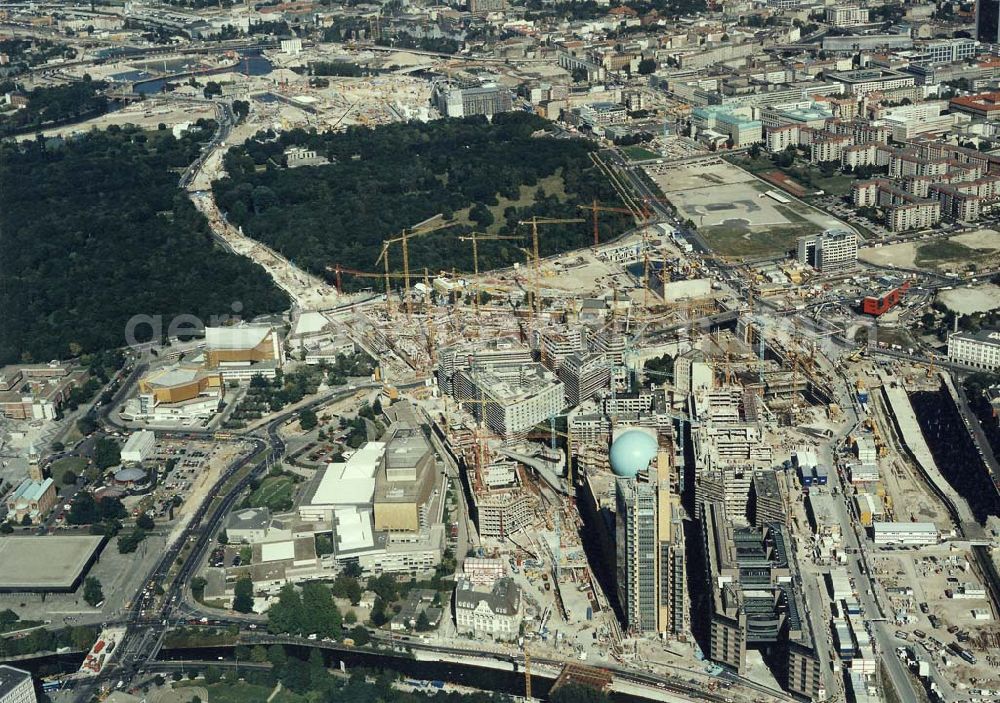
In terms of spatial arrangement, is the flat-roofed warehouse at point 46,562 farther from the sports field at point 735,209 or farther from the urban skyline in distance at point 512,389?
the sports field at point 735,209

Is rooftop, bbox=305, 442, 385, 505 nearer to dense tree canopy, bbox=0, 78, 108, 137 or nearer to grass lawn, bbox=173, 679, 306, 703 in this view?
grass lawn, bbox=173, 679, 306, 703

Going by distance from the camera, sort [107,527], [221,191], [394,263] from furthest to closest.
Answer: [221,191]
[394,263]
[107,527]

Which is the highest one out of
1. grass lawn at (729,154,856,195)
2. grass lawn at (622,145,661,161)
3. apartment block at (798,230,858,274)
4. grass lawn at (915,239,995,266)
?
grass lawn at (622,145,661,161)

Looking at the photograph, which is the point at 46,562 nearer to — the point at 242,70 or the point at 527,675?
the point at 527,675

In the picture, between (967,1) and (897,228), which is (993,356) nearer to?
(897,228)

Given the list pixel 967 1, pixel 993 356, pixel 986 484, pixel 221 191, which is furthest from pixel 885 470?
pixel 967 1

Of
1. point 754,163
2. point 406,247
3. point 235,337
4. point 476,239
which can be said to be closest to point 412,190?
point 476,239

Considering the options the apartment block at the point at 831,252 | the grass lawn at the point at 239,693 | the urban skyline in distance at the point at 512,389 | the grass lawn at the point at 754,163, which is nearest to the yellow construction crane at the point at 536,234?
the urban skyline in distance at the point at 512,389

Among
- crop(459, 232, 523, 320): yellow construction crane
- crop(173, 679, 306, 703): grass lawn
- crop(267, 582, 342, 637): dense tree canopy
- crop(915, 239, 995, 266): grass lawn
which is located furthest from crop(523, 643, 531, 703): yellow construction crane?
crop(915, 239, 995, 266): grass lawn
